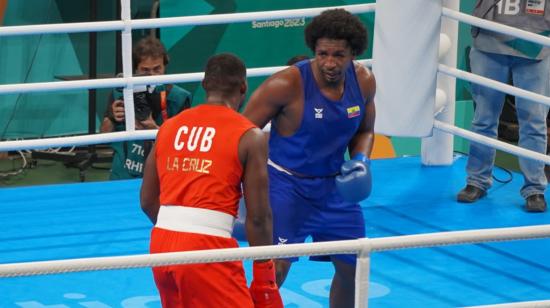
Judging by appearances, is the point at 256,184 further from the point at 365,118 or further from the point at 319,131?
the point at 365,118

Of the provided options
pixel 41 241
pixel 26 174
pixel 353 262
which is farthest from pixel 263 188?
pixel 26 174

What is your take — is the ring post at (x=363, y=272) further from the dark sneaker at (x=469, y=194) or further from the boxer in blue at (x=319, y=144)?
the dark sneaker at (x=469, y=194)

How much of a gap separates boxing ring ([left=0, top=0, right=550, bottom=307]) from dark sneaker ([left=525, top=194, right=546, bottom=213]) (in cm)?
7

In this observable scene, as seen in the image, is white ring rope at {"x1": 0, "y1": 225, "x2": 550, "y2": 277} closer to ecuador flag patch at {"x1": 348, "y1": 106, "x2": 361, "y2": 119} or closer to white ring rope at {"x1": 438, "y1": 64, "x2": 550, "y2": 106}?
ecuador flag patch at {"x1": 348, "y1": 106, "x2": 361, "y2": 119}

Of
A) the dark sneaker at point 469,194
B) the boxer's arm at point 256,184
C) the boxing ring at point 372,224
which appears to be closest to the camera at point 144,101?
the boxing ring at point 372,224

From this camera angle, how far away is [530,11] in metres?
6.03

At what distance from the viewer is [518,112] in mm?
6195

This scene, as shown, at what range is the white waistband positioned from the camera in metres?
3.59

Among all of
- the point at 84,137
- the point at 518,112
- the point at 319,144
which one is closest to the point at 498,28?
the point at 518,112

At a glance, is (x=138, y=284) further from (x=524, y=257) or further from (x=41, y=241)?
(x=524, y=257)

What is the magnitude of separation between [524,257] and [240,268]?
231cm

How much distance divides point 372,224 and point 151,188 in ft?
7.70

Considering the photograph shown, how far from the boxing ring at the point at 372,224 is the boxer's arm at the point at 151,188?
30.9 inches

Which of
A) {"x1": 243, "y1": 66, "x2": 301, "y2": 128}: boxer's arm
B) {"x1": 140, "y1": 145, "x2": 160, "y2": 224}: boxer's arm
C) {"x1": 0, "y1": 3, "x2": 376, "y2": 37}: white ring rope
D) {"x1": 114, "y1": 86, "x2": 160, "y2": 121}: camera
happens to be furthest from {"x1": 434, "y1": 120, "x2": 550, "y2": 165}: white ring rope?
{"x1": 140, "y1": 145, "x2": 160, "y2": 224}: boxer's arm
